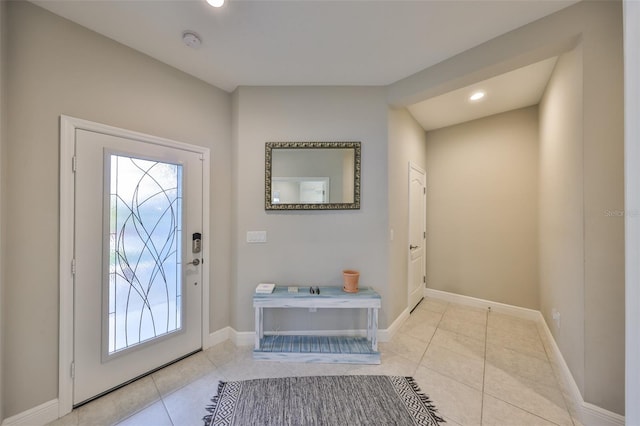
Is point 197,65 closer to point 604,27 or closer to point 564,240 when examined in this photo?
point 604,27

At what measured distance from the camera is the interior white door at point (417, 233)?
312cm

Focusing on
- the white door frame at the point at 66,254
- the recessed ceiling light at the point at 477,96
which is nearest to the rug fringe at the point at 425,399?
the white door frame at the point at 66,254

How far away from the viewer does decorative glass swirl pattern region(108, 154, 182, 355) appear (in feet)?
5.94

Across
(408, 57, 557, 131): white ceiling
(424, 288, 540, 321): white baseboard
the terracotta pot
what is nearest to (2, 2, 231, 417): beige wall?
the terracotta pot

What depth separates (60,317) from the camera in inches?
62.2

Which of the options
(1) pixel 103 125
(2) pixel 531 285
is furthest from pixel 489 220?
(1) pixel 103 125

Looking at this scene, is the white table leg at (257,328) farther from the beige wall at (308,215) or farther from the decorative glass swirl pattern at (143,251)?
the decorative glass swirl pattern at (143,251)

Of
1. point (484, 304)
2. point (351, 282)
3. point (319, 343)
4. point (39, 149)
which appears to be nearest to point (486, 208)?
point (484, 304)

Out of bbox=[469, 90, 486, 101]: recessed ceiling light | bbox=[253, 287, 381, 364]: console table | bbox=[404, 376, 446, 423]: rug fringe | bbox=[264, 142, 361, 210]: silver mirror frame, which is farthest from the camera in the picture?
bbox=[469, 90, 486, 101]: recessed ceiling light

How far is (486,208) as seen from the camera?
10.8ft

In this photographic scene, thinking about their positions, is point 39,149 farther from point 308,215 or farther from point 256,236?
point 308,215

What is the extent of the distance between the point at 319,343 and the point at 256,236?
1223mm

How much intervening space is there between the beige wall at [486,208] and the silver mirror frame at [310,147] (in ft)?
6.06

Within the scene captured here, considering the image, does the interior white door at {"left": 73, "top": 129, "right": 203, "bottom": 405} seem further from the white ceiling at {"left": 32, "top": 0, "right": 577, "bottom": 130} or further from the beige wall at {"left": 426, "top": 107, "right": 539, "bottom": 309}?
the beige wall at {"left": 426, "top": 107, "right": 539, "bottom": 309}
